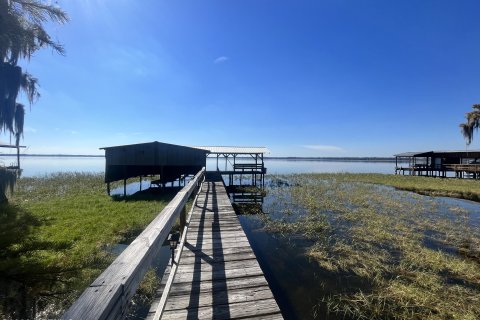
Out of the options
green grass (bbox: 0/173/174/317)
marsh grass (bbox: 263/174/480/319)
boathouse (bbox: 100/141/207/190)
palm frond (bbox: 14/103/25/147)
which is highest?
palm frond (bbox: 14/103/25/147)

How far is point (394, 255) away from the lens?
7.79 metres

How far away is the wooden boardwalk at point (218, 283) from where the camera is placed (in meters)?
3.37

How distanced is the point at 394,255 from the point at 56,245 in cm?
1126

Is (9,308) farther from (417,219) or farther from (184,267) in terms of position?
(417,219)

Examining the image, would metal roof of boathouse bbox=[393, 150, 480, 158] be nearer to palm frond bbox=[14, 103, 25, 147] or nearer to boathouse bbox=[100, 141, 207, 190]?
boathouse bbox=[100, 141, 207, 190]

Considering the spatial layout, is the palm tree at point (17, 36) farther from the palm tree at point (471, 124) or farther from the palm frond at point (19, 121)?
the palm tree at point (471, 124)

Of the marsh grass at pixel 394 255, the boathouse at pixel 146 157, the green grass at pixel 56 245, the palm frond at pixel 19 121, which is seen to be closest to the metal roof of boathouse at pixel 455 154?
the marsh grass at pixel 394 255

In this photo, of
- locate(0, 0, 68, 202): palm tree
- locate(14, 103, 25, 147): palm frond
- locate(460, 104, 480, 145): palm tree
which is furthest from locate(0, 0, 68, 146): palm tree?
locate(460, 104, 480, 145): palm tree

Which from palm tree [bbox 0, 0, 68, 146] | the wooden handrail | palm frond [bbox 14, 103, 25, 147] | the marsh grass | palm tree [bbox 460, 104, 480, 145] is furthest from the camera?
palm tree [bbox 460, 104, 480, 145]

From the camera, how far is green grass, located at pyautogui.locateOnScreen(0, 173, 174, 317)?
17.4ft

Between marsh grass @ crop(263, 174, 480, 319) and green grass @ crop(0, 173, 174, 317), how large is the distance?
6.11 m

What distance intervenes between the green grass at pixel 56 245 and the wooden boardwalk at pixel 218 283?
112 inches

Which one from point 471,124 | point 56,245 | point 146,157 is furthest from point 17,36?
point 471,124

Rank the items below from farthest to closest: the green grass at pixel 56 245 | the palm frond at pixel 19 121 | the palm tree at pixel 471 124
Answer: the palm tree at pixel 471 124
the palm frond at pixel 19 121
the green grass at pixel 56 245
